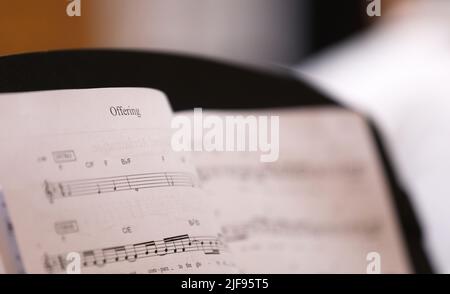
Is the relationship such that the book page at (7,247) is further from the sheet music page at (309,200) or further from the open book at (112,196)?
the sheet music page at (309,200)

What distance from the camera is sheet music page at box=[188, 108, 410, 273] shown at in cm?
65

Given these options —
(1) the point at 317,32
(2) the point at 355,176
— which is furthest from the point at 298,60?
(2) the point at 355,176

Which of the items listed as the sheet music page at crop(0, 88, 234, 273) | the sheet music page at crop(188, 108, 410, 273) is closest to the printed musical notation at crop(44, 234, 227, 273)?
the sheet music page at crop(0, 88, 234, 273)

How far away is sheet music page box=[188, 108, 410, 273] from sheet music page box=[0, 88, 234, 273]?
4.3 inches

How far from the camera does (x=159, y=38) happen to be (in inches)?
108


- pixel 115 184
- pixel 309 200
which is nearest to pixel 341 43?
pixel 309 200

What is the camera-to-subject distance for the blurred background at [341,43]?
3.47ft

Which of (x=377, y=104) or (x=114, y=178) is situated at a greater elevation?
(x=114, y=178)

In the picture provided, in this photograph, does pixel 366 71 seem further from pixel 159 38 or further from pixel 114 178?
pixel 114 178

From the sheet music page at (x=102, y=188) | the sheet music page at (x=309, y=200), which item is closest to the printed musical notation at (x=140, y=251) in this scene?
the sheet music page at (x=102, y=188)

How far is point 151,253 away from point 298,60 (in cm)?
263

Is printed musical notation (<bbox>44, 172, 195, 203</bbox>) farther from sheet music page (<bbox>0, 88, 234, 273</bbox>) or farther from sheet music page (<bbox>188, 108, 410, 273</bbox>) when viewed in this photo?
sheet music page (<bbox>188, 108, 410, 273</bbox>)

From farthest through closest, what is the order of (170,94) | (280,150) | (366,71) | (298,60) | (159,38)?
1. (298,60)
2. (159,38)
3. (366,71)
4. (280,150)
5. (170,94)

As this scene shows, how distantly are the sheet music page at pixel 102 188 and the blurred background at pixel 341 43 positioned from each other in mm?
83
